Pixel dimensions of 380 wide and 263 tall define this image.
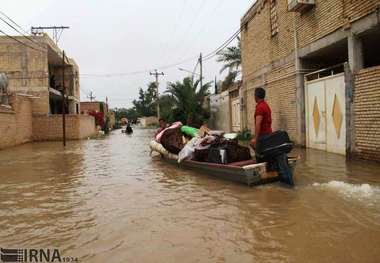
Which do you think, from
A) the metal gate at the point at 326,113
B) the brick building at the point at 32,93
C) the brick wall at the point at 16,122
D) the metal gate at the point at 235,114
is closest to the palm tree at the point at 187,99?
the metal gate at the point at 235,114

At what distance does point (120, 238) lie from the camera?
15.8 feet

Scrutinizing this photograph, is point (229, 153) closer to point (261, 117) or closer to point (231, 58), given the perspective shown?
point (261, 117)

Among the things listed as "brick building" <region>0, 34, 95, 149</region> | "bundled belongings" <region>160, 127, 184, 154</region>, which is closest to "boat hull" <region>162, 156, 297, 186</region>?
"bundled belongings" <region>160, 127, 184, 154</region>

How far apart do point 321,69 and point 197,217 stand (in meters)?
10.2

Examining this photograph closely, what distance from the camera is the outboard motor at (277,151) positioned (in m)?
7.18

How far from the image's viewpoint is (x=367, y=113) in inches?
401

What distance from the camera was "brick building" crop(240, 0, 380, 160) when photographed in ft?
33.6

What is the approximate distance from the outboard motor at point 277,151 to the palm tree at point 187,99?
22657 millimetres

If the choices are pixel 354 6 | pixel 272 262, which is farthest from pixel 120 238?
pixel 354 6

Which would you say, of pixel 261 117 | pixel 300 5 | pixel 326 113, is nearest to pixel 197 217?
pixel 261 117

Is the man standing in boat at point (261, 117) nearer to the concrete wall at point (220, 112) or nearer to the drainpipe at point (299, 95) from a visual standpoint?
the drainpipe at point (299, 95)

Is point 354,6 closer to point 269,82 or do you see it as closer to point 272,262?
point 269,82

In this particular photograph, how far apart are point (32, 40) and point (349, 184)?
26498mm

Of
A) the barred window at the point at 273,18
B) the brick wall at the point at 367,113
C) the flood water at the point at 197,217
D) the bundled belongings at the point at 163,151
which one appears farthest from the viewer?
the barred window at the point at 273,18
